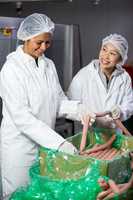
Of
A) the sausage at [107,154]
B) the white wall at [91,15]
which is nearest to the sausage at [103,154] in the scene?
the sausage at [107,154]

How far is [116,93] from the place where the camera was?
2055 mm

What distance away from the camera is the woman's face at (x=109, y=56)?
194 cm

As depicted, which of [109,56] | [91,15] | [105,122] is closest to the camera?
[105,122]

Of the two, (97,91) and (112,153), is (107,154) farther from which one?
(97,91)

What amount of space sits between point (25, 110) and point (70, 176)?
1.34 feet

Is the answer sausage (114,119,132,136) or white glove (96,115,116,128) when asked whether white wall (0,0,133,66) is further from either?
sausage (114,119,132,136)

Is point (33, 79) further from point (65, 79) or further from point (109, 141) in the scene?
point (65, 79)

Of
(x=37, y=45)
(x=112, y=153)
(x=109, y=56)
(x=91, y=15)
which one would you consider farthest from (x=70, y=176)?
(x=91, y=15)

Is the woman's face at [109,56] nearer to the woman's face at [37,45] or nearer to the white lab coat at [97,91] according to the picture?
the white lab coat at [97,91]

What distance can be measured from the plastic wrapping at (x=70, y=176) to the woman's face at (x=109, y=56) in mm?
751

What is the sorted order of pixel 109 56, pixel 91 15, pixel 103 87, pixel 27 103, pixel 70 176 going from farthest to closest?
pixel 91 15, pixel 103 87, pixel 109 56, pixel 27 103, pixel 70 176

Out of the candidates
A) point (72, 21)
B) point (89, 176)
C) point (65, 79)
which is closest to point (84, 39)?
point (72, 21)

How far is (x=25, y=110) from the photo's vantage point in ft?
5.07

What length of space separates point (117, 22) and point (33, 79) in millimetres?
1953
